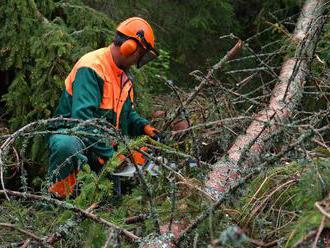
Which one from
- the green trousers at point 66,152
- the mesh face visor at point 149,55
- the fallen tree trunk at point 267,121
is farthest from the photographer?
Result: the mesh face visor at point 149,55

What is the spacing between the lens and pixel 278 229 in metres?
2.53

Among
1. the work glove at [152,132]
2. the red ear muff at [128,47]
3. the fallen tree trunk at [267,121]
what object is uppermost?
the red ear muff at [128,47]

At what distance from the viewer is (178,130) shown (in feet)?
15.6

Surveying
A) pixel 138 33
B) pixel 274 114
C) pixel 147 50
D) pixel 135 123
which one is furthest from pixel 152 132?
pixel 274 114

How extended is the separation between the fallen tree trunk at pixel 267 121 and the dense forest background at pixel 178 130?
0.07 metres

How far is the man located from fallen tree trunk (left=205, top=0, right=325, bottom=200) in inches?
32.7

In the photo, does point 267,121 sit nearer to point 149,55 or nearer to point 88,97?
point 88,97

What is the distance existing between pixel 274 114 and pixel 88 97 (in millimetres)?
1403

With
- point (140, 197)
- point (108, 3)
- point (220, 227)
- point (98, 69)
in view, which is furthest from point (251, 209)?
point (108, 3)

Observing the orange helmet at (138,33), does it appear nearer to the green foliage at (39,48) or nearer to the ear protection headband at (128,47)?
the ear protection headband at (128,47)

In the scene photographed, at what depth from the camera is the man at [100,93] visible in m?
4.10

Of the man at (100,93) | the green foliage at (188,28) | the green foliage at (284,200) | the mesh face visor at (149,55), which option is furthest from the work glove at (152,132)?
the green foliage at (188,28)

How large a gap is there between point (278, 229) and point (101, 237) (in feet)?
2.62

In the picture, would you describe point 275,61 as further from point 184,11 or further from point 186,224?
point 186,224
